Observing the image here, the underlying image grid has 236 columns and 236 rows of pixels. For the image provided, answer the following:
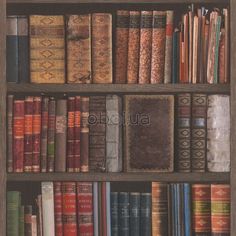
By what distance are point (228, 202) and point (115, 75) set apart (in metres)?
0.59

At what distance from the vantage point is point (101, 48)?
2.54m

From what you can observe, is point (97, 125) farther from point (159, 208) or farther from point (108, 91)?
point (159, 208)

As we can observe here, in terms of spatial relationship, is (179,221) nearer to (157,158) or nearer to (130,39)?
(157,158)

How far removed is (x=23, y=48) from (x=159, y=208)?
0.74m

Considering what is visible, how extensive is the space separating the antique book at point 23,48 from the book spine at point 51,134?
0.13 m

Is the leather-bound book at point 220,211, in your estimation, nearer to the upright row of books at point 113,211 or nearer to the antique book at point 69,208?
the upright row of books at point 113,211

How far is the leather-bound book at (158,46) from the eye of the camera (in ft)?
8.28

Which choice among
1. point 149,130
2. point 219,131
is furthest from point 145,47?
point 219,131

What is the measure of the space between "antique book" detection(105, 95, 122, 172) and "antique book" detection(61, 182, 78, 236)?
149mm

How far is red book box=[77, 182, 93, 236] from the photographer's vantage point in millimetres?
2535

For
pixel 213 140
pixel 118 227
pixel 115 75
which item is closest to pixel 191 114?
pixel 213 140

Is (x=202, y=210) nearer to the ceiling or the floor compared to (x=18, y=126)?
nearer to the floor

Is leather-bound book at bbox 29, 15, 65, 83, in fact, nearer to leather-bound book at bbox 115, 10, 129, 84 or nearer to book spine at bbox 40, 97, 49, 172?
book spine at bbox 40, 97, 49, 172

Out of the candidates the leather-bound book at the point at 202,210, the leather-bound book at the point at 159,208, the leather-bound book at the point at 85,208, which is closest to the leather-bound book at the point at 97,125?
the leather-bound book at the point at 85,208
